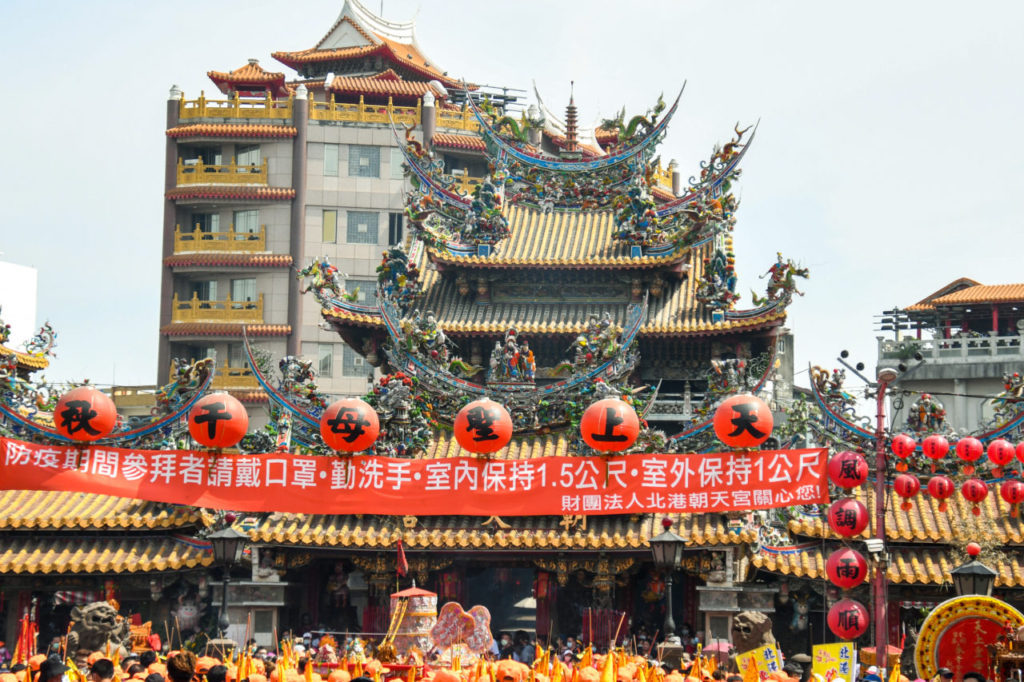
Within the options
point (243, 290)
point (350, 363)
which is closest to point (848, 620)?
point (350, 363)

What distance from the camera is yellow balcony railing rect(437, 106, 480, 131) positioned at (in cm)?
4309

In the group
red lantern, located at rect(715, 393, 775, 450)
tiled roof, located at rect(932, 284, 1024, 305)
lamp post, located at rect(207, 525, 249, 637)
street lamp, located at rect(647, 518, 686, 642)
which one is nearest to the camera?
red lantern, located at rect(715, 393, 775, 450)

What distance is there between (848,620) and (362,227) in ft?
93.9

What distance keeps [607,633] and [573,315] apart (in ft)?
23.4

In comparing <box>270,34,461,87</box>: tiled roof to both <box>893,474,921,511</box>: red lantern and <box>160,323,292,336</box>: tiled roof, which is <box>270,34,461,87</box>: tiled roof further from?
<box>893,474,921,511</box>: red lantern

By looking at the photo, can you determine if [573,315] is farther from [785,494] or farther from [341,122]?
[341,122]

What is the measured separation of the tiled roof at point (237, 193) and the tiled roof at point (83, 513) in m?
20.8

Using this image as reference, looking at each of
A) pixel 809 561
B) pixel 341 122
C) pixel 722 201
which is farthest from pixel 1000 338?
pixel 341 122

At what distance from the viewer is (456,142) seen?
4262cm

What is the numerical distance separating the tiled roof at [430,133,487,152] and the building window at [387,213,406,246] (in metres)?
2.86

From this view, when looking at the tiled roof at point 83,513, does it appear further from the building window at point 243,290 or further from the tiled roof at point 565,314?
the building window at point 243,290

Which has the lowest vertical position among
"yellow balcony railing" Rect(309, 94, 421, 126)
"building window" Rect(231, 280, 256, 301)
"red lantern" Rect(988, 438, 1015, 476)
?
"red lantern" Rect(988, 438, 1015, 476)

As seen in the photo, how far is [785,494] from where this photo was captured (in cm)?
1512

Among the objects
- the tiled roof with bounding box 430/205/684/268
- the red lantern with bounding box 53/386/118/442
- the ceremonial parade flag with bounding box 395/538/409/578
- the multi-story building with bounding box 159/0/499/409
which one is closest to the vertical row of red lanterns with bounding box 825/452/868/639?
the ceremonial parade flag with bounding box 395/538/409/578
